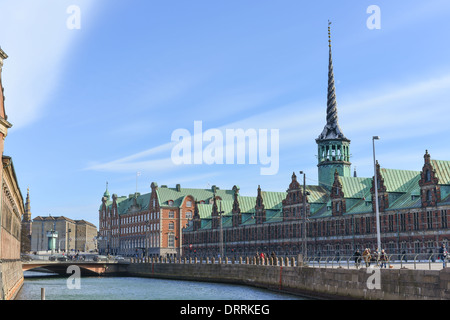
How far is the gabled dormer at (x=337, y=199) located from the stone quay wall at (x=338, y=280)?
23.4 meters

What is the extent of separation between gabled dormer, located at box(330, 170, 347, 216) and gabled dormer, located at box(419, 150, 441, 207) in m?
17.5

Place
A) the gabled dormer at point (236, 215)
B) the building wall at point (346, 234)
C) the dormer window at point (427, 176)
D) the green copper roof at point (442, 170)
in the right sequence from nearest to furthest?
the building wall at point (346, 234) < the dormer window at point (427, 176) < the green copper roof at point (442, 170) < the gabled dormer at point (236, 215)

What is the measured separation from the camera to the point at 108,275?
115688 mm

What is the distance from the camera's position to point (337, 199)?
99375 mm

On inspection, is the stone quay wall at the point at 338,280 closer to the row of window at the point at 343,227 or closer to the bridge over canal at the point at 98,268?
the row of window at the point at 343,227

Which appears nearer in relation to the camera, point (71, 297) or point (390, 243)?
point (71, 297)

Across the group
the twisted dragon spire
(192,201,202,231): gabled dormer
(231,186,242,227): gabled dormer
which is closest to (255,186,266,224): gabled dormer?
(231,186,242,227): gabled dormer

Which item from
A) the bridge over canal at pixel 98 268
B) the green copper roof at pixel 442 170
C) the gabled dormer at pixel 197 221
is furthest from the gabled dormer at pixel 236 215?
the green copper roof at pixel 442 170

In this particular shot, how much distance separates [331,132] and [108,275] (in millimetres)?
50732

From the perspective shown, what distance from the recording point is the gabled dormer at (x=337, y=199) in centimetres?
9795

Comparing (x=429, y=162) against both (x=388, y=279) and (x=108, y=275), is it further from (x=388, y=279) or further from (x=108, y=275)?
(x=108, y=275)

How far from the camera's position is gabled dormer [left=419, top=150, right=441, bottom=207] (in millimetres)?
79825

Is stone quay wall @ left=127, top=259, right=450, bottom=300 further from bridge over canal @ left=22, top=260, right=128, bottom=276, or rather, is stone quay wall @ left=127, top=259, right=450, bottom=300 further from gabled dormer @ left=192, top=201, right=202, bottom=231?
gabled dormer @ left=192, top=201, right=202, bottom=231
